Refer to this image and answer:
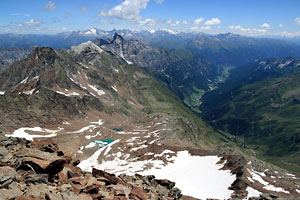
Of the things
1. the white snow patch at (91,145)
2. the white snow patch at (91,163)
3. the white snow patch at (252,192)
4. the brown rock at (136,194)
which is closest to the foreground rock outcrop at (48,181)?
the brown rock at (136,194)

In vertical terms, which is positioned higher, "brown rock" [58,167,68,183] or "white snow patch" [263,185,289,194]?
"brown rock" [58,167,68,183]

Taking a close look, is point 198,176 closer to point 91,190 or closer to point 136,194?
point 136,194

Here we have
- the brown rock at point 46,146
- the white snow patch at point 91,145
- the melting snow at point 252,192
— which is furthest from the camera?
the white snow patch at point 91,145

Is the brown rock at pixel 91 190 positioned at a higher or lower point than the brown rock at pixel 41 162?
lower

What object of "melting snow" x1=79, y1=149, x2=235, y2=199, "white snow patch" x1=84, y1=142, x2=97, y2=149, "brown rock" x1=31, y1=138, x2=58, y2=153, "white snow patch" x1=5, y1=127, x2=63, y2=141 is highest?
"brown rock" x1=31, y1=138, x2=58, y2=153

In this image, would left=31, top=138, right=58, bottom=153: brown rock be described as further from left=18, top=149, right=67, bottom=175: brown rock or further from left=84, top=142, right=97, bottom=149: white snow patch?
left=84, top=142, right=97, bottom=149: white snow patch

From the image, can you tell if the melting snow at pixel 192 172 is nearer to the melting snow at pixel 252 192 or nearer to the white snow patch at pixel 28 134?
the melting snow at pixel 252 192

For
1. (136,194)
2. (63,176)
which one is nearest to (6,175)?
(63,176)

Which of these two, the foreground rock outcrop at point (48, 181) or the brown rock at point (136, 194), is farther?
the brown rock at point (136, 194)

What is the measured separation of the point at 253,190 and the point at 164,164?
38.5 meters

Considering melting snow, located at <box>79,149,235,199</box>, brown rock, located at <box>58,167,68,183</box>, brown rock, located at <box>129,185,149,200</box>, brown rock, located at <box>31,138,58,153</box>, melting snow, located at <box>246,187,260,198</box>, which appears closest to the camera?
brown rock, located at <box>58,167,68,183</box>

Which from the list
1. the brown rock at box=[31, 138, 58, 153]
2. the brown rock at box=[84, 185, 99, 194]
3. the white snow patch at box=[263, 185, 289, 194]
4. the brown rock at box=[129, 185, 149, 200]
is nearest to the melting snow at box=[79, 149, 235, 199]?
the white snow patch at box=[263, 185, 289, 194]

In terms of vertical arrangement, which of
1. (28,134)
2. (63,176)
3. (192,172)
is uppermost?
(63,176)

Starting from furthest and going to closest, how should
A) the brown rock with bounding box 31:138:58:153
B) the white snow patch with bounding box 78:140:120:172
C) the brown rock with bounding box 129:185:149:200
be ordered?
the white snow patch with bounding box 78:140:120:172, the brown rock with bounding box 31:138:58:153, the brown rock with bounding box 129:185:149:200
